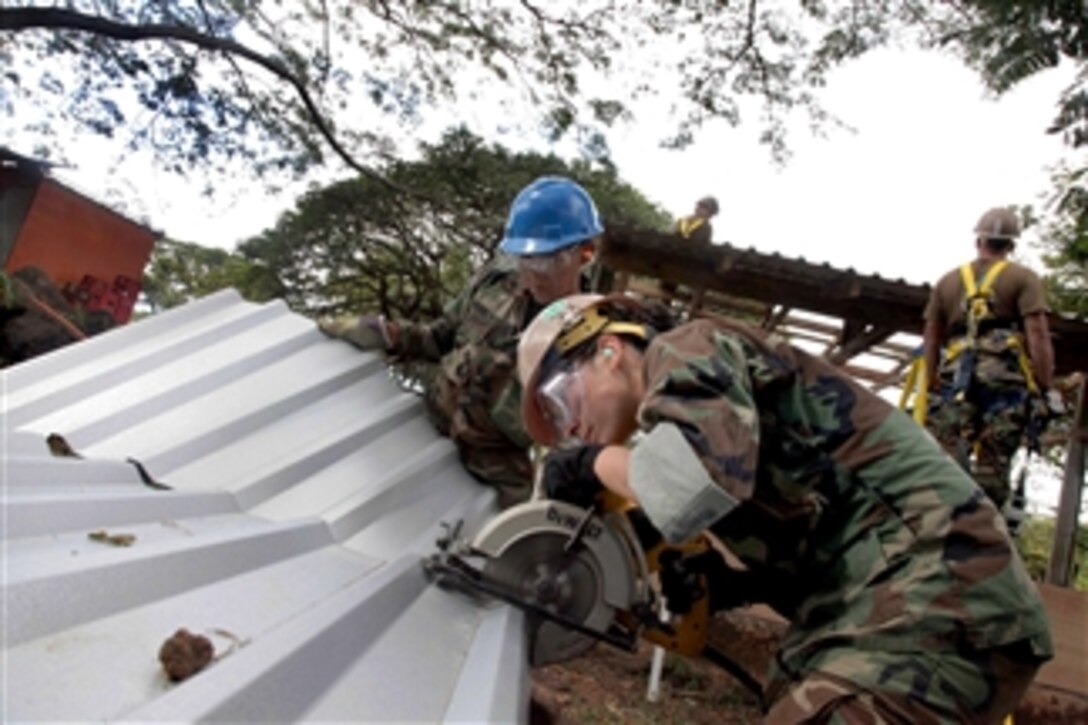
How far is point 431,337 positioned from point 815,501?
2.41 m

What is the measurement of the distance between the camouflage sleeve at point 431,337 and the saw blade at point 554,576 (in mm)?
1974

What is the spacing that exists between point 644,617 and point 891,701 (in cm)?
52

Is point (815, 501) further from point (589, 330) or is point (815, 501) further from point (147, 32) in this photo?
point (147, 32)

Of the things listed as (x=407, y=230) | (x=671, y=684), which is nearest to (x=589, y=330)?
(x=671, y=684)

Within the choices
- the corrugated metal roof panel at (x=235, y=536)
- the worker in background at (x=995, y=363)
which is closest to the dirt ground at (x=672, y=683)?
the worker in background at (x=995, y=363)

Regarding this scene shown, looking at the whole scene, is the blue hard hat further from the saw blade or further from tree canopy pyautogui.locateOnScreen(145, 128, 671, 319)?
tree canopy pyautogui.locateOnScreen(145, 128, 671, 319)

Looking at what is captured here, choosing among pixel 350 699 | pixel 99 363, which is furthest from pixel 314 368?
pixel 350 699

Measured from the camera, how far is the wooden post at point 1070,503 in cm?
508

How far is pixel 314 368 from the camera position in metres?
3.04

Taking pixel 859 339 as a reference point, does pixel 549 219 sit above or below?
below

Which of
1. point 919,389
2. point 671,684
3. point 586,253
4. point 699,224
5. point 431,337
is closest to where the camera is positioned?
point 586,253

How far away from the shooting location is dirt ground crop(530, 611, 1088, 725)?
420 cm

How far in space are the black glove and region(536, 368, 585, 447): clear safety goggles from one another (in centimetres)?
11

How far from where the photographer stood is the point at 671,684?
4.75 metres
